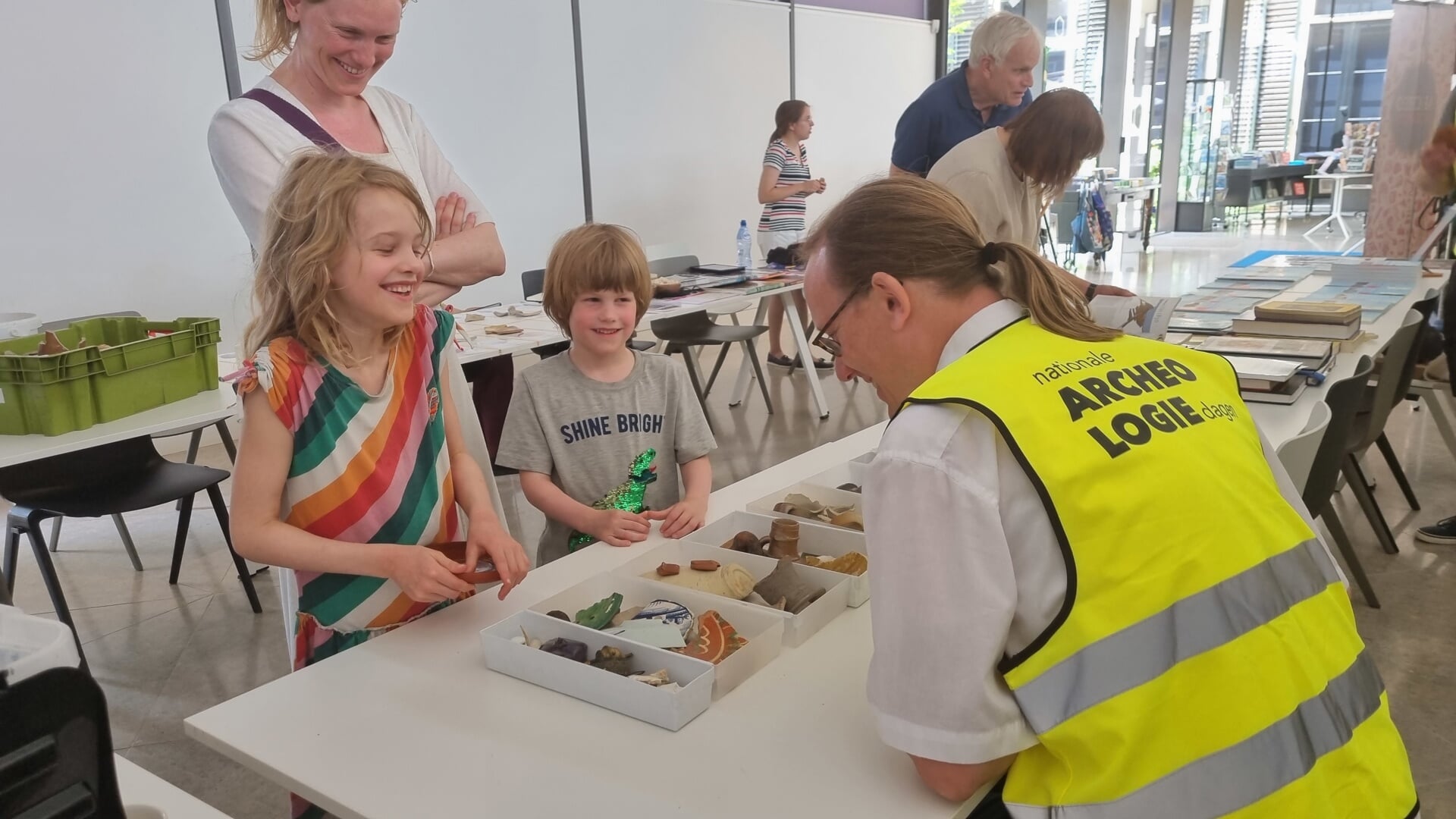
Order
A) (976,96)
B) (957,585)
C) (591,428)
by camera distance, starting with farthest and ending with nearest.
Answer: (976,96)
(591,428)
(957,585)

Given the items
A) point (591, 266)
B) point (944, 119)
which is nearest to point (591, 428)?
point (591, 266)

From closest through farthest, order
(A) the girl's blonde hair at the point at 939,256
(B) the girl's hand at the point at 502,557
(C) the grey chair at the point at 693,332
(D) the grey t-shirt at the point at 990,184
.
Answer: (A) the girl's blonde hair at the point at 939,256 < (B) the girl's hand at the point at 502,557 < (D) the grey t-shirt at the point at 990,184 < (C) the grey chair at the point at 693,332

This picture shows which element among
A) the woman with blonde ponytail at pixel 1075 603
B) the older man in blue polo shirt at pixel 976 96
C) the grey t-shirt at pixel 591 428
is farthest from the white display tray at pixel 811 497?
the older man in blue polo shirt at pixel 976 96

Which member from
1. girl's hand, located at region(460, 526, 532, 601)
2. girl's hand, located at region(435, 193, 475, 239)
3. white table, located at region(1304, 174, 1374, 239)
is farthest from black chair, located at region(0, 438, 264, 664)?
white table, located at region(1304, 174, 1374, 239)

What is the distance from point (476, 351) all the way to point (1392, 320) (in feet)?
9.71

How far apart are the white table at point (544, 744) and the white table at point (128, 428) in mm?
1301

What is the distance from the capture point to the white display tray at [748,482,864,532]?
1713mm

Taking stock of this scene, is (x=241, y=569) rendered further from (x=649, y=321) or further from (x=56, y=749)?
(x=56, y=749)

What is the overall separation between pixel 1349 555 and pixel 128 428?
126 inches

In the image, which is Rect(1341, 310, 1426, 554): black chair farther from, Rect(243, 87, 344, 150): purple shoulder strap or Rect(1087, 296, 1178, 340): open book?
Rect(243, 87, 344, 150): purple shoulder strap

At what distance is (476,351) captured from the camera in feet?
10.4

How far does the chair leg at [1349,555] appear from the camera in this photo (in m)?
2.81

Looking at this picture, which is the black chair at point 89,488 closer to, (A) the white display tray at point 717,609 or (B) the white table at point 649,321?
(B) the white table at point 649,321

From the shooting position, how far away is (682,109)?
7.30 metres
